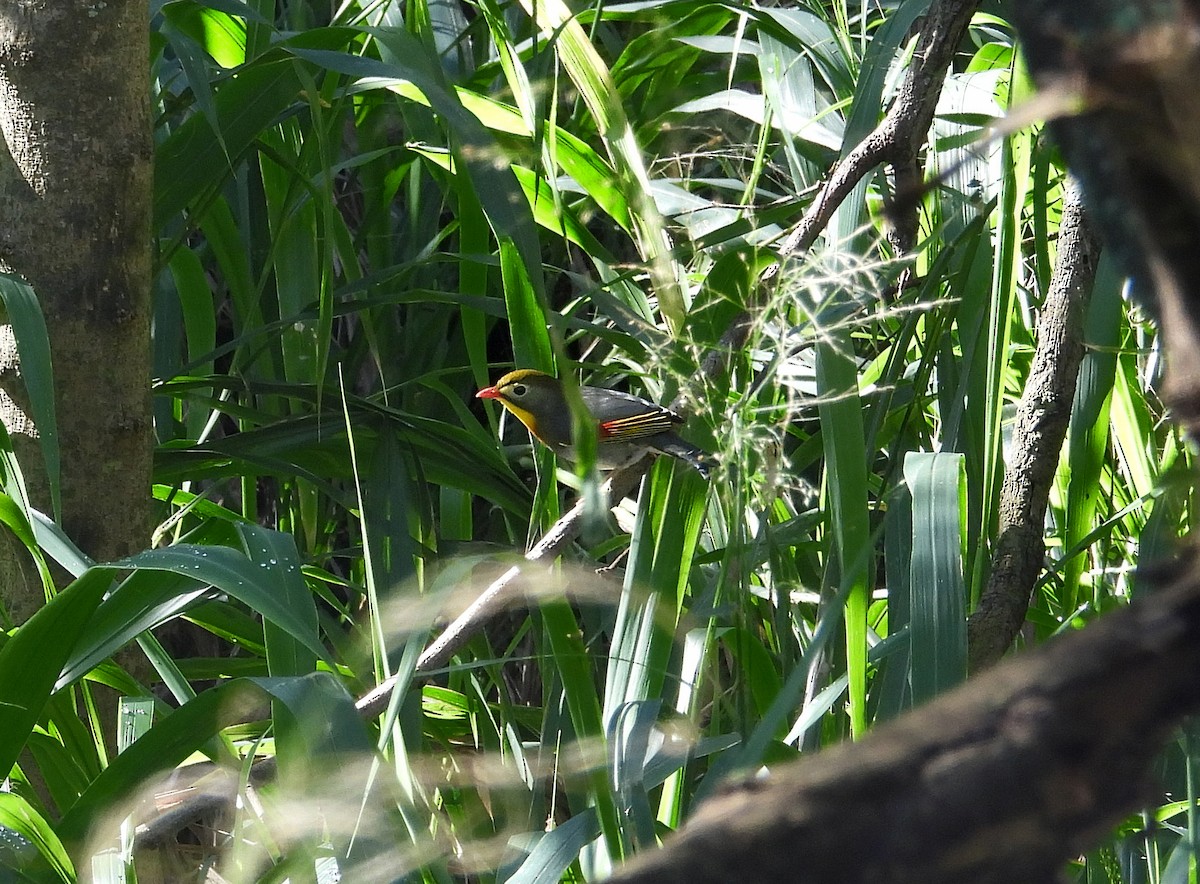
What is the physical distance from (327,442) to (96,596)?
21.7 inches

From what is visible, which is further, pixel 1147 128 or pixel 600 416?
pixel 600 416

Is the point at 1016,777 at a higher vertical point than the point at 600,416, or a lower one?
higher

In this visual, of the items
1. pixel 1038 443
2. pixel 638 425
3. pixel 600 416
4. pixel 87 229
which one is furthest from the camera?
pixel 600 416

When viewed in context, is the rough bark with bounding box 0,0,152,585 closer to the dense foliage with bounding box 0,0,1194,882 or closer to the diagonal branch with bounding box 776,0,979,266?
the dense foliage with bounding box 0,0,1194,882

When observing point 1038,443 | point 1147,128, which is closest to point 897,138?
point 1038,443

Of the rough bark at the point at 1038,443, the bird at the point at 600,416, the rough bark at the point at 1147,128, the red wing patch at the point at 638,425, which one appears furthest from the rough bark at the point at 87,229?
the rough bark at the point at 1147,128

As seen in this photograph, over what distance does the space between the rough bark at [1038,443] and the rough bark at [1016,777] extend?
75 centimetres

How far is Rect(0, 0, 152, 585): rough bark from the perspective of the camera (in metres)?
1.19

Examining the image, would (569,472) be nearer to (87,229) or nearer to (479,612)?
(479,612)

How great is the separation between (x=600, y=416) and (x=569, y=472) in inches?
36.1

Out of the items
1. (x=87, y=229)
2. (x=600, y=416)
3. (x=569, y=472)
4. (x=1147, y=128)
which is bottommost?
(x=600, y=416)

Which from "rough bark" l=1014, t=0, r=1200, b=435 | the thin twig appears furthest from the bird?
"rough bark" l=1014, t=0, r=1200, b=435

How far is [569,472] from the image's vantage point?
0.90 metres

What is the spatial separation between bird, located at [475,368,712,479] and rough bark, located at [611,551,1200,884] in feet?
3.31
